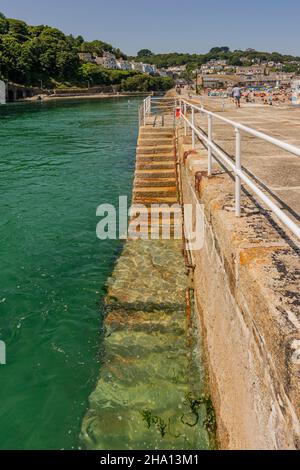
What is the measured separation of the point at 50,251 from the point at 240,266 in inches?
255

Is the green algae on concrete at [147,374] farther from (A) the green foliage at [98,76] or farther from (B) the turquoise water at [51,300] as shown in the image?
(A) the green foliage at [98,76]

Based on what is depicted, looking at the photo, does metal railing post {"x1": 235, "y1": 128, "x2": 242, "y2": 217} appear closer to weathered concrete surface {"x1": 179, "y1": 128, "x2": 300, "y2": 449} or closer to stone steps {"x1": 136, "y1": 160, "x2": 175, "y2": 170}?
weathered concrete surface {"x1": 179, "y1": 128, "x2": 300, "y2": 449}

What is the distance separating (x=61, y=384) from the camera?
4906 mm

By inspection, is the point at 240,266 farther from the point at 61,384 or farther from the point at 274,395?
the point at 61,384

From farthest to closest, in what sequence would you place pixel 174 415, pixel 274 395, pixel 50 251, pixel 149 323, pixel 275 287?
pixel 50 251 < pixel 149 323 < pixel 174 415 < pixel 275 287 < pixel 274 395

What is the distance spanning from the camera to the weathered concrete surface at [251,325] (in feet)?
6.73

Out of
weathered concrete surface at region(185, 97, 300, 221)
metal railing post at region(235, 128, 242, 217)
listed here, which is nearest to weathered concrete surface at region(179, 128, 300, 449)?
metal railing post at region(235, 128, 242, 217)

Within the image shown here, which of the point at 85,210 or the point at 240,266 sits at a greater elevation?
the point at 240,266

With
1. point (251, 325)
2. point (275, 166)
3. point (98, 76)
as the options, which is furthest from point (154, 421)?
point (98, 76)

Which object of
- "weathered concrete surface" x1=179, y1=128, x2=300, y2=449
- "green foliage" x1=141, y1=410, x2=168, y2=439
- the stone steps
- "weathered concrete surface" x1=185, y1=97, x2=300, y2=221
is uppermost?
"weathered concrete surface" x1=185, y1=97, x2=300, y2=221

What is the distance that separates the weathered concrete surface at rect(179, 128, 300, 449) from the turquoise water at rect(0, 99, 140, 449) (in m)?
A: 1.82

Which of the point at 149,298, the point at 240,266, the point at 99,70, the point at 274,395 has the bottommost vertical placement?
the point at 149,298

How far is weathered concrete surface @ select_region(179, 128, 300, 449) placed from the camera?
205cm
